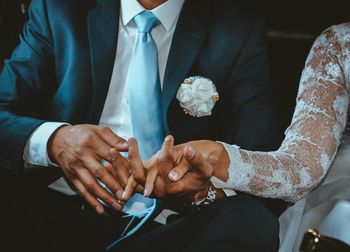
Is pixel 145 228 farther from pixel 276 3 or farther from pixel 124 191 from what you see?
pixel 276 3

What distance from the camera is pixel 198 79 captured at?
1.35m

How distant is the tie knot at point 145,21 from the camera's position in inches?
51.6

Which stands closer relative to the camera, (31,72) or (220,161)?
(220,161)

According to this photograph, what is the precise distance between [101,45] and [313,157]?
66 cm

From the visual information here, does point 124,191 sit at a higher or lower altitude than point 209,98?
lower

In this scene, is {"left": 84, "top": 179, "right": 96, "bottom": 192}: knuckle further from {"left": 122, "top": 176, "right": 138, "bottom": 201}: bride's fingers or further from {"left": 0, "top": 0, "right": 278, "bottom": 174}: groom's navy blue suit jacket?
{"left": 0, "top": 0, "right": 278, "bottom": 174}: groom's navy blue suit jacket

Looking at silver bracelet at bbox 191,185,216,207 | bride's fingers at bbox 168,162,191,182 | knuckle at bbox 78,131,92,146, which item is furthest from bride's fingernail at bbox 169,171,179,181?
knuckle at bbox 78,131,92,146

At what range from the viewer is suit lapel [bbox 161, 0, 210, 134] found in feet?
4.38

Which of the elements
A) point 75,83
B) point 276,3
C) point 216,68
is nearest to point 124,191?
point 75,83

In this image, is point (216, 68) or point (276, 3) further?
point (276, 3)

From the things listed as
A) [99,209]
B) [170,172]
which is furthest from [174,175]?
[99,209]

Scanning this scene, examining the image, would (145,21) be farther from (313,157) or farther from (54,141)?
(313,157)

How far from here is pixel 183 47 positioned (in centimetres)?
135

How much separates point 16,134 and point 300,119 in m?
0.77
